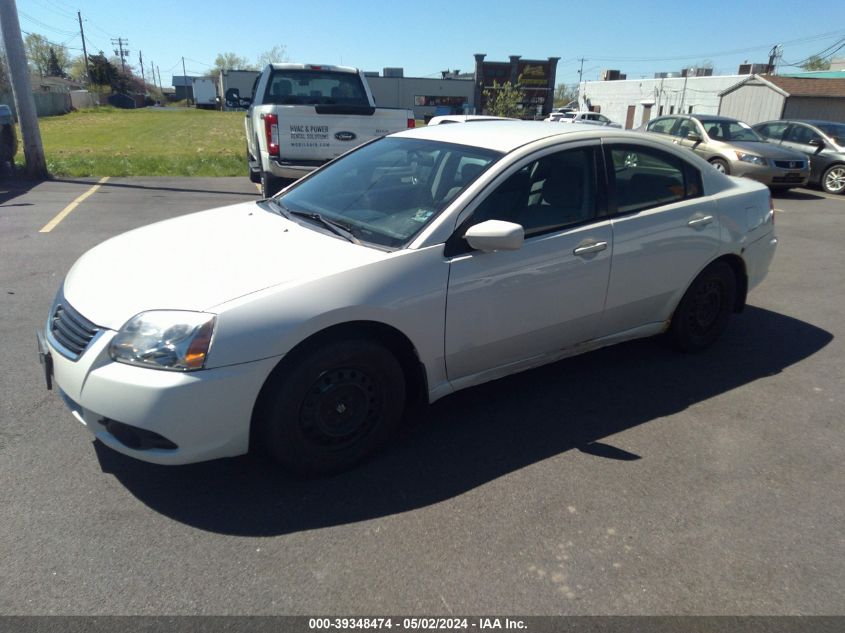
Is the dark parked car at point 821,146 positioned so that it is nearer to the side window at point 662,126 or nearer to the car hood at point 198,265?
the side window at point 662,126

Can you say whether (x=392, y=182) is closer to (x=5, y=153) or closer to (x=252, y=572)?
(x=252, y=572)

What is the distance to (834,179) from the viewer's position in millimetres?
13875

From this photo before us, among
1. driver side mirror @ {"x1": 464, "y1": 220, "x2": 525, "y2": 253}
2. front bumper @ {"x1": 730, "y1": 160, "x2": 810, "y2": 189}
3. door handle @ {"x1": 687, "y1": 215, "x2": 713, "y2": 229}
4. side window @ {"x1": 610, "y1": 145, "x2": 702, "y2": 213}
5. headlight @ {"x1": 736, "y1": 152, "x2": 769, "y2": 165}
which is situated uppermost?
side window @ {"x1": 610, "y1": 145, "x2": 702, "y2": 213}

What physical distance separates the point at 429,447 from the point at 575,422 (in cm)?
93

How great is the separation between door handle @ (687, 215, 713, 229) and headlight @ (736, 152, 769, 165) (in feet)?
32.8

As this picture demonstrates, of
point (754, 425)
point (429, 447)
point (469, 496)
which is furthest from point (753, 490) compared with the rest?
point (429, 447)

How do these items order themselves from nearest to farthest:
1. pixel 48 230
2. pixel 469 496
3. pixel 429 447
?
pixel 469 496
pixel 429 447
pixel 48 230

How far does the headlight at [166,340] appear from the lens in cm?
265

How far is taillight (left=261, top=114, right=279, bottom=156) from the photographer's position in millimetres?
8586

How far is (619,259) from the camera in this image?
3.87 meters

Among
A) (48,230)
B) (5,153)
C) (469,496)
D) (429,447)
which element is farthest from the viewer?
(5,153)

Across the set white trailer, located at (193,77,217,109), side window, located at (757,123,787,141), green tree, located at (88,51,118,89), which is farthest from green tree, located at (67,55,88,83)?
side window, located at (757,123,787,141)

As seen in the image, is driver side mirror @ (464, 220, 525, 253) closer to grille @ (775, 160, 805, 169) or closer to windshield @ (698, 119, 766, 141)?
grille @ (775, 160, 805, 169)

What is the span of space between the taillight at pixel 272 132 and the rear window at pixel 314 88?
1.68 meters
